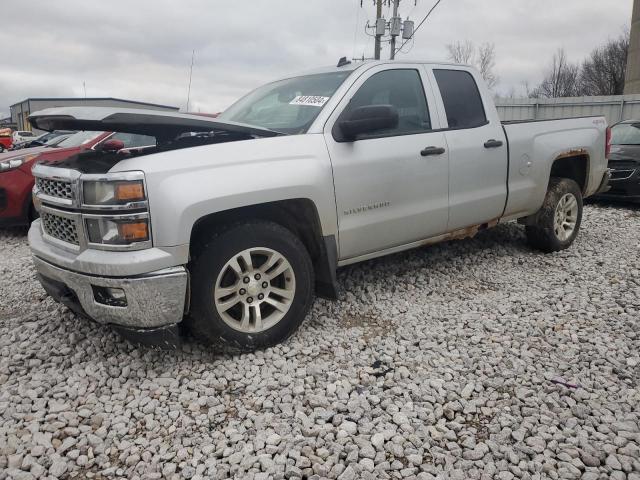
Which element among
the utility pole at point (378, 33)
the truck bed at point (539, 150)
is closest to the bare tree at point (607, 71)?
the utility pole at point (378, 33)

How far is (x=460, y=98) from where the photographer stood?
14.0 ft

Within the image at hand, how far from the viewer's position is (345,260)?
3.56m

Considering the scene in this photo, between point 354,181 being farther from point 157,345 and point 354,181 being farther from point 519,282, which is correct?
point 519,282

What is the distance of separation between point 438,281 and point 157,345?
2.59 meters

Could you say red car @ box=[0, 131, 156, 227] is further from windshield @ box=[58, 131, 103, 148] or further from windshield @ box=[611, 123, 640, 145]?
windshield @ box=[611, 123, 640, 145]

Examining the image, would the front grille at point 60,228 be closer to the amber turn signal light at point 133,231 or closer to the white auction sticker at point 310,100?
the amber turn signal light at point 133,231

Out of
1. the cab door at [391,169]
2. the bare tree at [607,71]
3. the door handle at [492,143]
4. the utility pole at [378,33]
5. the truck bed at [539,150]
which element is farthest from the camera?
the bare tree at [607,71]

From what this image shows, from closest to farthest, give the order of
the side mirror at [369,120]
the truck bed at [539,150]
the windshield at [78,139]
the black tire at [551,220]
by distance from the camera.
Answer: the side mirror at [369,120], the truck bed at [539,150], the black tire at [551,220], the windshield at [78,139]

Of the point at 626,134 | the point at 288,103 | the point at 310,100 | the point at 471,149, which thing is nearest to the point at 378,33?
the point at 626,134

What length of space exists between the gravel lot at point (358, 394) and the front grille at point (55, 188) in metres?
1.02

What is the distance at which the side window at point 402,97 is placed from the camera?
3.69 m

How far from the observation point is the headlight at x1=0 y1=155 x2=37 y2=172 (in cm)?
615

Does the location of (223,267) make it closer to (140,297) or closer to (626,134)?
(140,297)

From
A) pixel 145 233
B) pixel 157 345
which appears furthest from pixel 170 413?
pixel 145 233
